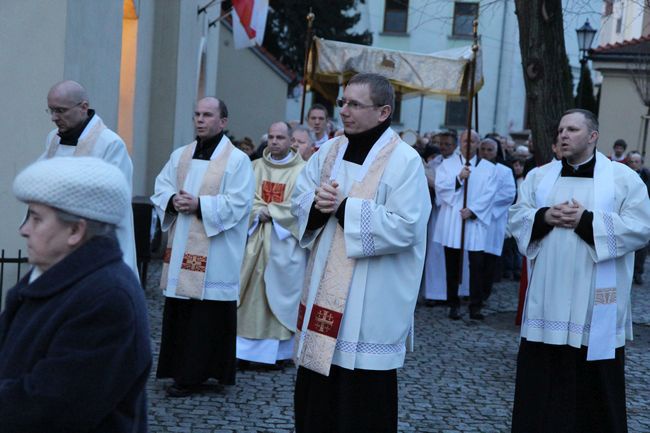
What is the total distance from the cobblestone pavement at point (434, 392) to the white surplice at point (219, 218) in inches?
29.7

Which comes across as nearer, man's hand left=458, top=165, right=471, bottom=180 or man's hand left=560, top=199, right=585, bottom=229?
man's hand left=560, top=199, right=585, bottom=229

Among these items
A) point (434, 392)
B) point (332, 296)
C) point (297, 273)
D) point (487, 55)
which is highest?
point (487, 55)

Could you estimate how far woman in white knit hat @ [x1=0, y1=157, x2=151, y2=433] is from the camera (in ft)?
8.61

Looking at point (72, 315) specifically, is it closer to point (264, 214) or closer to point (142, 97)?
point (264, 214)

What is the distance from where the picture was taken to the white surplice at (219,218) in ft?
22.9

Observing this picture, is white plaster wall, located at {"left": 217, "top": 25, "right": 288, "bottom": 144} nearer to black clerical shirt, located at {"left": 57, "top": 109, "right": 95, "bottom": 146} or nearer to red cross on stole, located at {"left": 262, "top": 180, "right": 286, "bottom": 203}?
red cross on stole, located at {"left": 262, "top": 180, "right": 286, "bottom": 203}

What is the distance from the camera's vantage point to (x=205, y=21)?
730 inches

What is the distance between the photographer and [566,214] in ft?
19.1

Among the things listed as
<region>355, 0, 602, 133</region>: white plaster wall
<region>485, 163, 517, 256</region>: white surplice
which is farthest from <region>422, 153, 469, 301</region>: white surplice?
<region>355, 0, 602, 133</region>: white plaster wall

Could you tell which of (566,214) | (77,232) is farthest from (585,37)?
(77,232)

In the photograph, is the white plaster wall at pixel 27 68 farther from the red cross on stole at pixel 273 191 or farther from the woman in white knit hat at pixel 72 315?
the woman in white knit hat at pixel 72 315

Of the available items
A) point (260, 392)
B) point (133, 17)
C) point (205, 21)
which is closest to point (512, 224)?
point (260, 392)

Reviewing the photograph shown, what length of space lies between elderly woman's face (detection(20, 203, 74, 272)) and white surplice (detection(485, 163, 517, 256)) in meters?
9.50

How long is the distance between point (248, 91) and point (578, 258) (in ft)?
74.3
